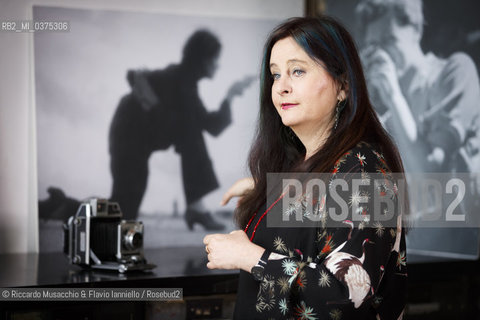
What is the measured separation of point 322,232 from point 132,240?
0.99 meters

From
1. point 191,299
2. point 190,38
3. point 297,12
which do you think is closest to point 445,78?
point 297,12

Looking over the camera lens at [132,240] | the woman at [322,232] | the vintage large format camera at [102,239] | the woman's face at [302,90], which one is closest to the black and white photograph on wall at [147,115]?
the vintage large format camera at [102,239]

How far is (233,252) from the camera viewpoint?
1.46 meters

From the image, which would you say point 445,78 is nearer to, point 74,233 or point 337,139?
point 337,139

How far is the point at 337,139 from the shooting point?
1.52 m

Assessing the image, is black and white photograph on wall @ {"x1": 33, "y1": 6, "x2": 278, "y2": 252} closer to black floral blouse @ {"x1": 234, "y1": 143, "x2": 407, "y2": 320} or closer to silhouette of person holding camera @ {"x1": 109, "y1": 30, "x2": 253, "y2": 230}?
silhouette of person holding camera @ {"x1": 109, "y1": 30, "x2": 253, "y2": 230}

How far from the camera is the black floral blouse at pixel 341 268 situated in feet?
4.25

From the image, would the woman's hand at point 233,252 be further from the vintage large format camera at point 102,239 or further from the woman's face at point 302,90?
the vintage large format camera at point 102,239

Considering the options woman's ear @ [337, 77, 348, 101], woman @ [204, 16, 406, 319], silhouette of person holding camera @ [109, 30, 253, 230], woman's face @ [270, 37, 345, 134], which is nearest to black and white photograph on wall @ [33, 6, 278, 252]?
silhouette of person holding camera @ [109, 30, 253, 230]

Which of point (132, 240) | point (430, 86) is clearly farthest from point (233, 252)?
point (430, 86)

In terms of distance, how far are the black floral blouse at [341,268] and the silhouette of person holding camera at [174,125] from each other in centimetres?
132

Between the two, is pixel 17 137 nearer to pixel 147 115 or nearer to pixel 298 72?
pixel 147 115

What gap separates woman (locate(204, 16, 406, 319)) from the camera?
1313 mm

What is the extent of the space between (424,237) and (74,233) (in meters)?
1.56
